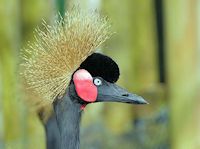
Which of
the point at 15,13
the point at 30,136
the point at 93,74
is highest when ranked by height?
the point at 15,13

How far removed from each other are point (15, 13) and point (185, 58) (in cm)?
72

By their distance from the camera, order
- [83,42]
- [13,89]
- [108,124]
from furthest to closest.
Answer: [108,124] < [13,89] < [83,42]

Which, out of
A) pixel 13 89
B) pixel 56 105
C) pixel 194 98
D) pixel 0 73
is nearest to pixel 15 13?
pixel 0 73

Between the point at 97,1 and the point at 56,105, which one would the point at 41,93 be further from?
the point at 97,1

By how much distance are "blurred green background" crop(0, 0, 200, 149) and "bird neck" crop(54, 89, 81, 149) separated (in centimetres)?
35

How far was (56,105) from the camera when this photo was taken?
239cm

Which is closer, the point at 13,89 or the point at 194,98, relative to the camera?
the point at 13,89

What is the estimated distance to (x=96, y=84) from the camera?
2350 mm

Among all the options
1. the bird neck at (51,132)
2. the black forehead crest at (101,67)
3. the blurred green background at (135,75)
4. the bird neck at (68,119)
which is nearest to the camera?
the black forehead crest at (101,67)

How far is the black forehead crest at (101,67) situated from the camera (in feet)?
7.42

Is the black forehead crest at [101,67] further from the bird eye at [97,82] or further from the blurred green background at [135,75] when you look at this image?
the blurred green background at [135,75]

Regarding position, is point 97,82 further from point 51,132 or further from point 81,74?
point 51,132

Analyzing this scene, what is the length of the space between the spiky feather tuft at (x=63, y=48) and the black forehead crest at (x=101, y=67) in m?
0.03

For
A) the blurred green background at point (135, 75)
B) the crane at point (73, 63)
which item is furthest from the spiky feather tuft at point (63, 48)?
the blurred green background at point (135, 75)
